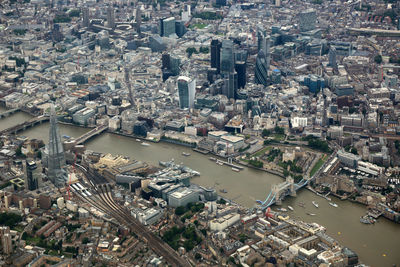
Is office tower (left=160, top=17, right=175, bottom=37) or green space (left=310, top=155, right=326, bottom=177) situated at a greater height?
office tower (left=160, top=17, right=175, bottom=37)

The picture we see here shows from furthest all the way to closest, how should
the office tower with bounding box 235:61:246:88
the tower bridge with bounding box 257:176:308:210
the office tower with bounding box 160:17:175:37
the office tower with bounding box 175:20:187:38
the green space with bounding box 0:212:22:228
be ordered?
1. the office tower with bounding box 175:20:187:38
2. the office tower with bounding box 160:17:175:37
3. the office tower with bounding box 235:61:246:88
4. the tower bridge with bounding box 257:176:308:210
5. the green space with bounding box 0:212:22:228

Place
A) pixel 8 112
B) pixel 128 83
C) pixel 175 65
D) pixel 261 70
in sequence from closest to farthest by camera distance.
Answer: pixel 8 112 < pixel 261 70 < pixel 128 83 < pixel 175 65

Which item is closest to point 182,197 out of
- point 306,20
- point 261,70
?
point 261,70

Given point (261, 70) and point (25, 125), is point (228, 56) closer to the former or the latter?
point (261, 70)

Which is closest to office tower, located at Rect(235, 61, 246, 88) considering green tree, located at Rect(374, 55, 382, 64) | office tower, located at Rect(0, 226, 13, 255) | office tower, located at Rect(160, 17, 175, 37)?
green tree, located at Rect(374, 55, 382, 64)

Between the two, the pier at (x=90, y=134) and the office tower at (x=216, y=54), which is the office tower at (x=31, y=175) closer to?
the pier at (x=90, y=134)

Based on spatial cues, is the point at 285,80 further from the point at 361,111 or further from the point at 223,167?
the point at 223,167

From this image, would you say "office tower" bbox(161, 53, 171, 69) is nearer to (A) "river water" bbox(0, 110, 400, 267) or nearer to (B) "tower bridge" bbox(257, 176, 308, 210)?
(A) "river water" bbox(0, 110, 400, 267)
